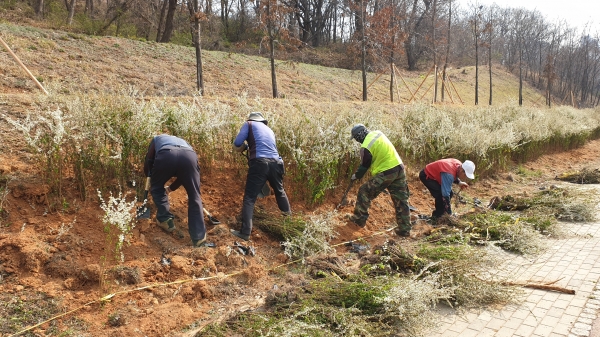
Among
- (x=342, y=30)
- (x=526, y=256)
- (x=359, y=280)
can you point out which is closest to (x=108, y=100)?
(x=359, y=280)

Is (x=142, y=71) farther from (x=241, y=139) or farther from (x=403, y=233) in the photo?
(x=403, y=233)

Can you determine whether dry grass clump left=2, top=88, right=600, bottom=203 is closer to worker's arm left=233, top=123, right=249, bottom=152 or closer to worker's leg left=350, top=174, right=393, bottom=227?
worker's leg left=350, top=174, right=393, bottom=227

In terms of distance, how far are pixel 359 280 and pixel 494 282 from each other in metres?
1.39

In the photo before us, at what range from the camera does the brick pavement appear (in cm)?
357

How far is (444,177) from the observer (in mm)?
6617

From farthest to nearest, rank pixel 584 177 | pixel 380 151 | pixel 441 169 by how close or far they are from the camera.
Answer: pixel 584 177, pixel 441 169, pixel 380 151

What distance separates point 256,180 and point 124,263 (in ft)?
6.12

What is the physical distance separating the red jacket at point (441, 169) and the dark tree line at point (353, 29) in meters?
8.13

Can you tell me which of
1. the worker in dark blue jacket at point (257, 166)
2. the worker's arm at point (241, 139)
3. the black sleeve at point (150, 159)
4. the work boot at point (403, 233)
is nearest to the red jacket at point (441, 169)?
the work boot at point (403, 233)

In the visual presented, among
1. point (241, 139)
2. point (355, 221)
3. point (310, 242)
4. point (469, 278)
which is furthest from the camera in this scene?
point (355, 221)

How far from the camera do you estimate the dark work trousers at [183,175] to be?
4637 millimetres

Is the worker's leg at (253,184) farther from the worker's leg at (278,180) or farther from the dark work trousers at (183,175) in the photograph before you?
the dark work trousers at (183,175)

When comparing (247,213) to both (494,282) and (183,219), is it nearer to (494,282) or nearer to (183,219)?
(183,219)

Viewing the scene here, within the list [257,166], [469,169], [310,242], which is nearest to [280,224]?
[310,242]
